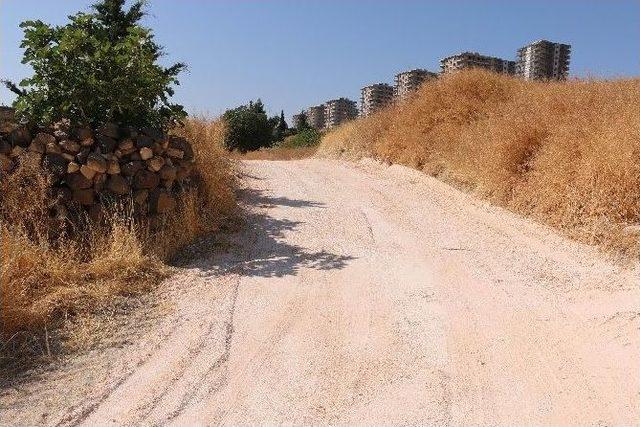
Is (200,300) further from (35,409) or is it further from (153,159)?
(153,159)

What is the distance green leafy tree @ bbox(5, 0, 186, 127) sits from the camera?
6.45 m

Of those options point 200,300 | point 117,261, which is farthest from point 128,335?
point 117,261

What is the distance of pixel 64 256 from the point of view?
560 cm

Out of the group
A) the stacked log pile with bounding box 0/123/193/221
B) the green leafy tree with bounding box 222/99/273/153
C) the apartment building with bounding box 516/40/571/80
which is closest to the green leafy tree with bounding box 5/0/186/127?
the stacked log pile with bounding box 0/123/193/221

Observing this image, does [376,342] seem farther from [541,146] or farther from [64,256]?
[541,146]

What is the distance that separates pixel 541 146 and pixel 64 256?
6.99m

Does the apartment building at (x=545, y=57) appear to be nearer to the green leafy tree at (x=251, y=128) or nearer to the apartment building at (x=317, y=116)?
the green leafy tree at (x=251, y=128)

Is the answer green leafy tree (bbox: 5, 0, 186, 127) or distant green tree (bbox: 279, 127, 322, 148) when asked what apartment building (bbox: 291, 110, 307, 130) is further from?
green leafy tree (bbox: 5, 0, 186, 127)

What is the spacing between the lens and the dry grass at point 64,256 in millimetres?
4492

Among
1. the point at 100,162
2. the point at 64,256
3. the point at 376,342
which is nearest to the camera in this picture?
the point at 376,342

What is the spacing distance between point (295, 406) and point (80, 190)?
4.15m

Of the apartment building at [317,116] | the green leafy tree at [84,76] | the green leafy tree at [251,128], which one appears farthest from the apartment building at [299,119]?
the green leafy tree at [84,76]

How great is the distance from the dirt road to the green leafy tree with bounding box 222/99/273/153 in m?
28.3

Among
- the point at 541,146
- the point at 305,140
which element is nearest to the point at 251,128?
the point at 305,140
